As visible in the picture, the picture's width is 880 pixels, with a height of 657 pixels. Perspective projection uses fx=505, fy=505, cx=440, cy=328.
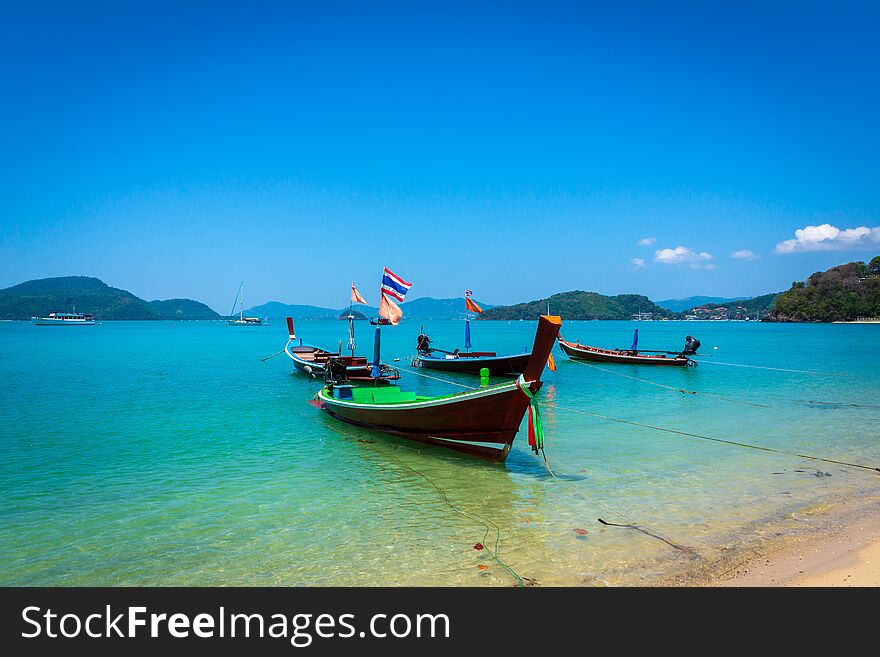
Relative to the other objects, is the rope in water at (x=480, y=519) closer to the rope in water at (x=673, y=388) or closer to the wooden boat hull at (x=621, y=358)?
the rope in water at (x=673, y=388)

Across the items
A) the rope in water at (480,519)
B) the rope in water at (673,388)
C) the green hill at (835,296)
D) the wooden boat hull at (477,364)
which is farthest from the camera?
the green hill at (835,296)

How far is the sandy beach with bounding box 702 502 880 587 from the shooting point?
22.3 feet

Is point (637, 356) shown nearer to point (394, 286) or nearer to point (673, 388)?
point (673, 388)

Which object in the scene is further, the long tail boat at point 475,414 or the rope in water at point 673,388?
the rope in water at point 673,388

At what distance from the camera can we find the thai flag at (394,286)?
66.5 feet

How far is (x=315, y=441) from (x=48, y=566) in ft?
30.8

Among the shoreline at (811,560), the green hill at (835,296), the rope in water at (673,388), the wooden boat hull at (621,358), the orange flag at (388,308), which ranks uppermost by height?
the green hill at (835,296)

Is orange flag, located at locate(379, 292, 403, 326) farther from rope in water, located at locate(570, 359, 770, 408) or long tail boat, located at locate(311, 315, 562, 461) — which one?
rope in water, located at locate(570, 359, 770, 408)

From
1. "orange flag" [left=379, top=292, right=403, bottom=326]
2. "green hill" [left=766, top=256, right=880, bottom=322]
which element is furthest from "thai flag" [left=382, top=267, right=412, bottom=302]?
"green hill" [left=766, top=256, right=880, bottom=322]

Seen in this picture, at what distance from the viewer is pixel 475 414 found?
13.5m

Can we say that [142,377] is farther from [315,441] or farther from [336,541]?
[336,541]

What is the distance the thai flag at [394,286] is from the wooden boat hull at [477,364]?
12.8 metres

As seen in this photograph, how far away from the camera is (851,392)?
2769cm

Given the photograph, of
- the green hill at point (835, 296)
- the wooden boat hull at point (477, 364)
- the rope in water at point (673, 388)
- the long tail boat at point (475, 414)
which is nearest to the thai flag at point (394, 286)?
the long tail boat at point (475, 414)
